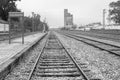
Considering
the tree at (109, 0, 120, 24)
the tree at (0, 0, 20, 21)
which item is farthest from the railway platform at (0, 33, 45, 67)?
the tree at (109, 0, 120, 24)

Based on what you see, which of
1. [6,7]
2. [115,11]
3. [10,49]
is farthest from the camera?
[115,11]

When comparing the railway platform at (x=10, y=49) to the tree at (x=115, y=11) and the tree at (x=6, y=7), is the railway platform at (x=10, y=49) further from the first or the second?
the tree at (x=115, y=11)

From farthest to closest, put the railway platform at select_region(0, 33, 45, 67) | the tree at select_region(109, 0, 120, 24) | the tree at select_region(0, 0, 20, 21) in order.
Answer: the tree at select_region(109, 0, 120, 24) < the tree at select_region(0, 0, 20, 21) < the railway platform at select_region(0, 33, 45, 67)

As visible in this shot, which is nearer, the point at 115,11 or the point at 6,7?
the point at 6,7

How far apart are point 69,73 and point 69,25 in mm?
155306

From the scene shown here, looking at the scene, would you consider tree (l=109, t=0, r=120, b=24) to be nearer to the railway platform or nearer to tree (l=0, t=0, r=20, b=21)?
tree (l=0, t=0, r=20, b=21)

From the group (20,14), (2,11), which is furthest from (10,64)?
(2,11)

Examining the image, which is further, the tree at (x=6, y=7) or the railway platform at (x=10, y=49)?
the tree at (x=6, y=7)

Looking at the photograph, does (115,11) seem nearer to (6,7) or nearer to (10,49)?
(6,7)

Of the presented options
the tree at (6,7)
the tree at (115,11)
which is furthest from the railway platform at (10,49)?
the tree at (115,11)

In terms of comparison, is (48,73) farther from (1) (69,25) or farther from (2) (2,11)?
(1) (69,25)

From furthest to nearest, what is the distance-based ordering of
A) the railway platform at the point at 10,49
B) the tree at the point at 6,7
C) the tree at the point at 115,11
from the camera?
1. the tree at the point at 115,11
2. the tree at the point at 6,7
3. the railway platform at the point at 10,49

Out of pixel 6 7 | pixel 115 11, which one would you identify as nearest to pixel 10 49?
pixel 6 7

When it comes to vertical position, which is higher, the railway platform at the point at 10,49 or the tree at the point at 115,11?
the tree at the point at 115,11
